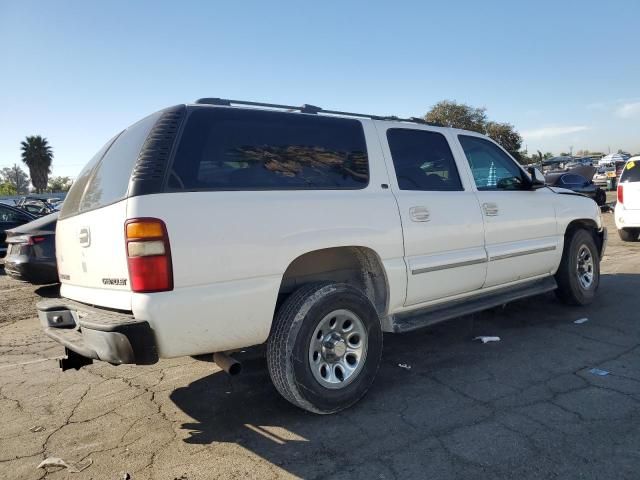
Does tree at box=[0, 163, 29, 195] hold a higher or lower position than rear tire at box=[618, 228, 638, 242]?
higher

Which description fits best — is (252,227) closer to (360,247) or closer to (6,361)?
(360,247)

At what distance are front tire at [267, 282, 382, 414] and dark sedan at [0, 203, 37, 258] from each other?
34.7ft

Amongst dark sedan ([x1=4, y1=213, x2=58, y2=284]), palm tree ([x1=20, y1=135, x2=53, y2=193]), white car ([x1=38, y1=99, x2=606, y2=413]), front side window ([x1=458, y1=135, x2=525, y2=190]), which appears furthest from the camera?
palm tree ([x1=20, y1=135, x2=53, y2=193])

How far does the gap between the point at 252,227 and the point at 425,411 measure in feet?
5.49

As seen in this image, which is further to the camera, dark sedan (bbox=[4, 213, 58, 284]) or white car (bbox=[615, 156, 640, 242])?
white car (bbox=[615, 156, 640, 242])

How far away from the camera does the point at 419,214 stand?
152 inches

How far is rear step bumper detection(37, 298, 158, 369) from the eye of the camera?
2.64m

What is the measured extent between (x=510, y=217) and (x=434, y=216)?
1151 mm

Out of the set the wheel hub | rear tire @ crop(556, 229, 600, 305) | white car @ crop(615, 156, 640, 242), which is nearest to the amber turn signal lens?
the wheel hub

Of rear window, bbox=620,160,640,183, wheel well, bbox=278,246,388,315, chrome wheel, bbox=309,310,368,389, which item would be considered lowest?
chrome wheel, bbox=309,310,368,389

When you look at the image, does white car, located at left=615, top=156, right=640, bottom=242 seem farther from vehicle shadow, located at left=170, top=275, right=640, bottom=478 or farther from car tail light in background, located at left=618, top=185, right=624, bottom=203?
vehicle shadow, located at left=170, top=275, right=640, bottom=478

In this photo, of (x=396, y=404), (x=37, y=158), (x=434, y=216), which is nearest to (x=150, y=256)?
(x=396, y=404)

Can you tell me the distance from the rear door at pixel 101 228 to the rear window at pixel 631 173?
9.67 meters

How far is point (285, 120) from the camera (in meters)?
3.46
